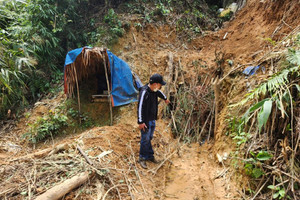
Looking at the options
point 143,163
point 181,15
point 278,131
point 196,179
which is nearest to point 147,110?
point 143,163

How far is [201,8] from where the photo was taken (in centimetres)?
887

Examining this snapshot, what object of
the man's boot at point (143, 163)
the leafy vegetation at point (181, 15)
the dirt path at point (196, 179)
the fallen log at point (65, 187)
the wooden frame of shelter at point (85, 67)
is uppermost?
the leafy vegetation at point (181, 15)

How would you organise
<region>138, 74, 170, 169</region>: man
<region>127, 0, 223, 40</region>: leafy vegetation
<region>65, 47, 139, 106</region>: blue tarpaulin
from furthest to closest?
<region>127, 0, 223, 40</region>: leafy vegetation < <region>65, 47, 139, 106</region>: blue tarpaulin < <region>138, 74, 170, 169</region>: man

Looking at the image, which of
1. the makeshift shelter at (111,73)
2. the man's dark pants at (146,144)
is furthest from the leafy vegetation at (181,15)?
the man's dark pants at (146,144)

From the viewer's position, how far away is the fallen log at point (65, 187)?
1978 millimetres

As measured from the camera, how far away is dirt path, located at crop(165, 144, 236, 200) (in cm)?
257

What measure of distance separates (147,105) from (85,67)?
116 inches

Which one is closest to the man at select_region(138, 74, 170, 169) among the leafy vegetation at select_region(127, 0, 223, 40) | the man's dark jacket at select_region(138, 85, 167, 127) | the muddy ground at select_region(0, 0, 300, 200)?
the man's dark jacket at select_region(138, 85, 167, 127)

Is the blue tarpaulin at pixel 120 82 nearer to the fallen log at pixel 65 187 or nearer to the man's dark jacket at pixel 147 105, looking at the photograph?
the man's dark jacket at pixel 147 105

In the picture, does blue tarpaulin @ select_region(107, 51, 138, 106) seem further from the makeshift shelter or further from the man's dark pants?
the man's dark pants

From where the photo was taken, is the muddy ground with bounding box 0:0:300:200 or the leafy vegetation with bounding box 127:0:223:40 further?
the leafy vegetation with bounding box 127:0:223:40

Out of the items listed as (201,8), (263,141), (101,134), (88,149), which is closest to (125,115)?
(101,134)

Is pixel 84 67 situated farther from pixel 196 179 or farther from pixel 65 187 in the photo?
pixel 196 179

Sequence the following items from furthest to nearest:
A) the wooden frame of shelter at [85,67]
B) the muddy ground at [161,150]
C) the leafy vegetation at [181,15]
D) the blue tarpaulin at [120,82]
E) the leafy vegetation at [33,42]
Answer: the leafy vegetation at [181,15] → the leafy vegetation at [33,42] → the blue tarpaulin at [120,82] → the wooden frame of shelter at [85,67] → the muddy ground at [161,150]
